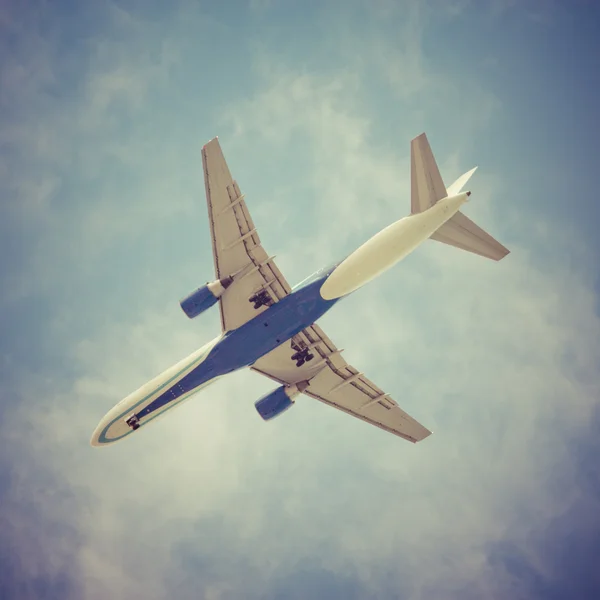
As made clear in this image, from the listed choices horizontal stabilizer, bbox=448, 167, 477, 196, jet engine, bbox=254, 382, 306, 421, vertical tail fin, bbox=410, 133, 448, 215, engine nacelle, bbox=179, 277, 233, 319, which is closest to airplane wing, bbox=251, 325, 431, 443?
jet engine, bbox=254, 382, 306, 421

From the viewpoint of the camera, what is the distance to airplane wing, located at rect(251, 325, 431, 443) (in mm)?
32062

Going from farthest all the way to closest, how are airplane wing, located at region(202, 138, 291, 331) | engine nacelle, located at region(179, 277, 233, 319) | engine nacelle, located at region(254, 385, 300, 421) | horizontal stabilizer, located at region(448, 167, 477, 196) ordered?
engine nacelle, located at region(254, 385, 300, 421) < engine nacelle, located at region(179, 277, 233, 319) < horizontal stabilizer, located at region(448, 167, 477, 196) < airplane wing, located at region(202, 138, 291, 331)

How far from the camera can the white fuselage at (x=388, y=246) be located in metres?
26.4

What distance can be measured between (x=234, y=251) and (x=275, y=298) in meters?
3.18

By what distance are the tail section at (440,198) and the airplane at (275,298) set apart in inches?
1.8

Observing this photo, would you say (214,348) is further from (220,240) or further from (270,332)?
(220,240)

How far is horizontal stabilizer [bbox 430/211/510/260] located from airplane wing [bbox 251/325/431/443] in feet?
27.3

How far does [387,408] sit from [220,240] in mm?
14650

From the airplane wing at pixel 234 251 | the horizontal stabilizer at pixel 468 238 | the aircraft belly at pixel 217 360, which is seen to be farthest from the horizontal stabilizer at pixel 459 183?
the airplane wing at pixel 234 251

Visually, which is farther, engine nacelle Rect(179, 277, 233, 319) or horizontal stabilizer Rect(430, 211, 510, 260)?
engine nacelle Rect(179, 277, 233, 319)

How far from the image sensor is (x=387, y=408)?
34.3 metres

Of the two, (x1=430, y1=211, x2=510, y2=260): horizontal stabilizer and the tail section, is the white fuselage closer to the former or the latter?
the tail section

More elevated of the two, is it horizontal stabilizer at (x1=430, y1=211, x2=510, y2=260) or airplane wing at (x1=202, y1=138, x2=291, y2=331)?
airplane wing at (x1=202, y1=138, x2=291, y2=331)

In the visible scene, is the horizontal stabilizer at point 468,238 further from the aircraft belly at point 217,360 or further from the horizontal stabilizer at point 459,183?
the aircraft belly at point 217,360
